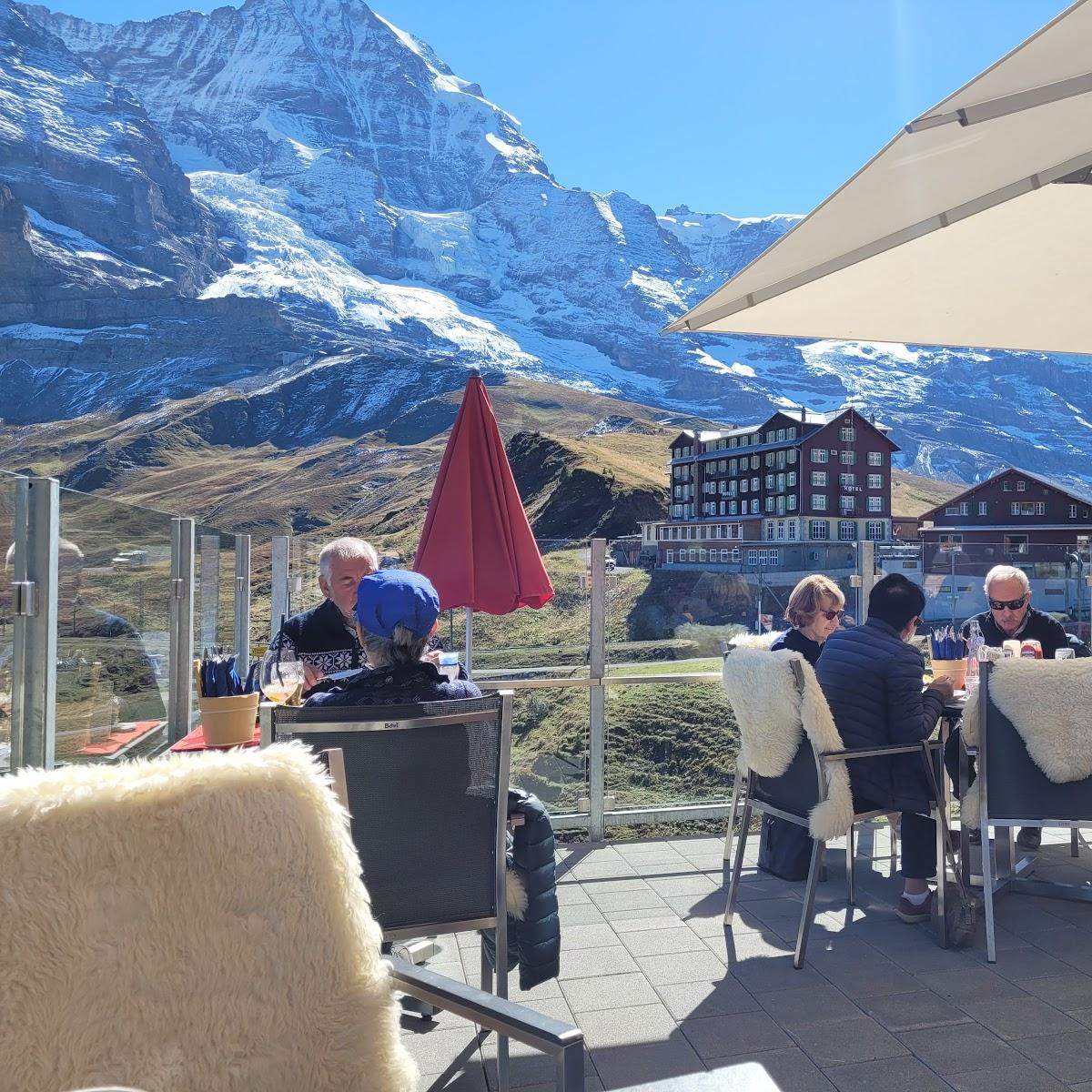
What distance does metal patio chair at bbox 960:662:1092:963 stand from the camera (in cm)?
325

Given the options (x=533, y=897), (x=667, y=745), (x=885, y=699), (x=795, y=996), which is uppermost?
(x=885, y=699)

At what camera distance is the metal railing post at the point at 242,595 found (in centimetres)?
590

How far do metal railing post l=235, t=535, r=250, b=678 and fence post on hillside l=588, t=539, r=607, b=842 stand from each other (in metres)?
2.13

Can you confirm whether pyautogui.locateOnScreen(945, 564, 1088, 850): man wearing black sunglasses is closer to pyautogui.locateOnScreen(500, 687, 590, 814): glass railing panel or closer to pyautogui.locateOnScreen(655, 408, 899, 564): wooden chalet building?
pyautogui.locateOnScreen(500, 687, 590, 814): glass railing panel

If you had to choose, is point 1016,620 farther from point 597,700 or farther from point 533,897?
point 533,897

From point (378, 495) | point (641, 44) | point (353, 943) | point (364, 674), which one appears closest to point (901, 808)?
point (364, 674)

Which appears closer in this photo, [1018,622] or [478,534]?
[478,534]

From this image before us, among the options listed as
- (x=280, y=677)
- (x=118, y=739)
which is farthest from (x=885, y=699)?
(x=118, y=739)

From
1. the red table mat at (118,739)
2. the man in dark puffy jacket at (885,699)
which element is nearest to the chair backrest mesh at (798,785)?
the man in dark puffy jacket at (885,699)

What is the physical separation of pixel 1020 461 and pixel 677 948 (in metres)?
215

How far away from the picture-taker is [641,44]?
186 meters

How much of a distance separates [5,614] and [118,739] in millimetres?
1081

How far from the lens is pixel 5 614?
233 cm

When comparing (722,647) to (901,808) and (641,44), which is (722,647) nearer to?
(901,808)
